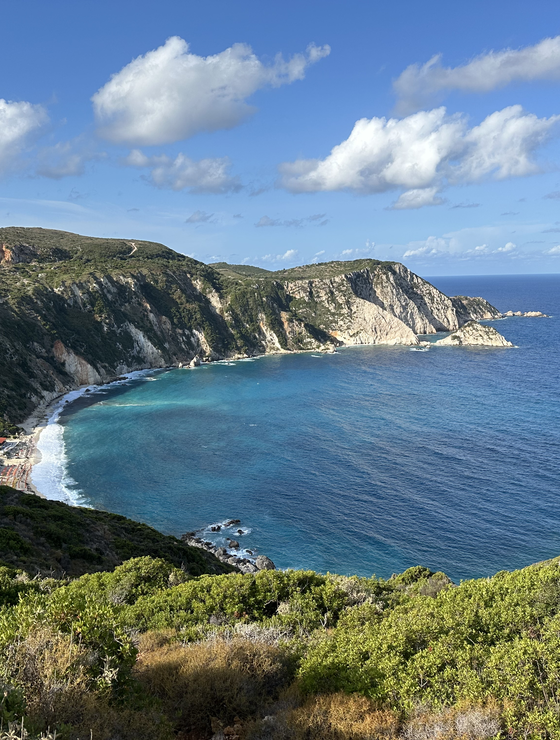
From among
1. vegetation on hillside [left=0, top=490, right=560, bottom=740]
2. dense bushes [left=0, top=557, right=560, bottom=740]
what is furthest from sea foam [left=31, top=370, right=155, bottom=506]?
dense bushes [left=0, top=557, right=560, bottom=740]

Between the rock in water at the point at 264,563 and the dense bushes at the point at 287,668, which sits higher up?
the dense bushes at the point at 287,668

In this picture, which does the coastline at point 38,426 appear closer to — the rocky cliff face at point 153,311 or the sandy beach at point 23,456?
the sandy beach at point 23,456

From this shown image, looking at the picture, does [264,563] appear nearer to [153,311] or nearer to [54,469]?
[54,469]

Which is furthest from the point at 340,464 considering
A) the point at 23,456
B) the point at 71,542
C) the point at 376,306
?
the point at 376,306

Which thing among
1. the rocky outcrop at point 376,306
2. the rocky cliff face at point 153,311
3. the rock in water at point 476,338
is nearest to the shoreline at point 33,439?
the rocky cliff face at point 153,311

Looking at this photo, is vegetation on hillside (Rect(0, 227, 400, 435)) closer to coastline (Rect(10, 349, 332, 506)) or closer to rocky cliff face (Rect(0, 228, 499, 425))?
rocky cliff face (Rect(0, 228, 499, 425))

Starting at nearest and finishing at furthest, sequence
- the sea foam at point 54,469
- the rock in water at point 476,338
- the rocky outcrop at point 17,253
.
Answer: the sea foam at point 54,469
the rocky outcrop at point 17,253
the rock in water at point 476,338
